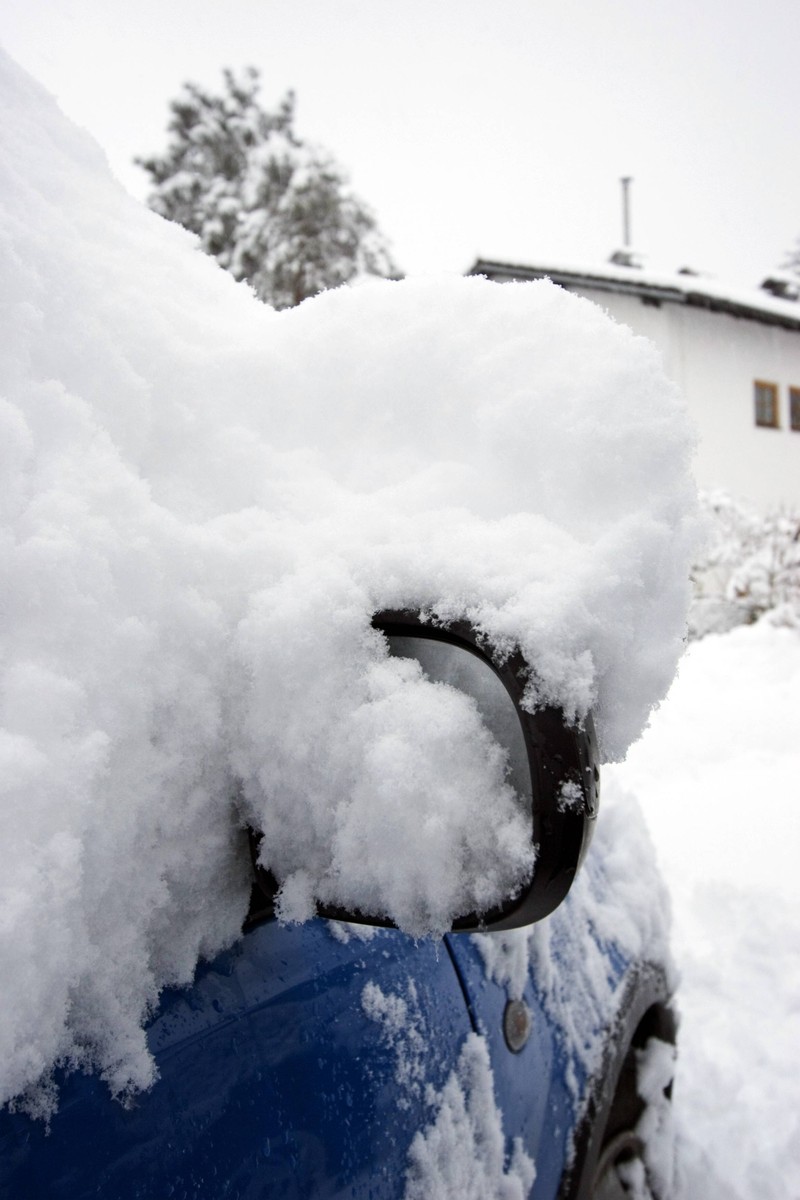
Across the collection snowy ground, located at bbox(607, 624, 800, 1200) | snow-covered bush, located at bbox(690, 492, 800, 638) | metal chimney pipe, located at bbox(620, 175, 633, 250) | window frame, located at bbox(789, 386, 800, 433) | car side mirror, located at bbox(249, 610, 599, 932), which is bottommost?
snowy ground, located at bbox(607, 624, 800, 1200)

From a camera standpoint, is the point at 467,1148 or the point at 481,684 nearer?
the point at 481,684

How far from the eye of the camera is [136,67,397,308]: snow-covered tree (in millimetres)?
17078

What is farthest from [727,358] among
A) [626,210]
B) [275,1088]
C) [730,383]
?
[275,1088]

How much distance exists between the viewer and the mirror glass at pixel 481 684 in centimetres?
90

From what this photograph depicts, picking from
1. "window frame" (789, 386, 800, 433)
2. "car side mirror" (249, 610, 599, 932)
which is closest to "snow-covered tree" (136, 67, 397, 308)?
"window frame" (789, 386, 800, 433)

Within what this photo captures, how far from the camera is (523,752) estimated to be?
35.3 inches

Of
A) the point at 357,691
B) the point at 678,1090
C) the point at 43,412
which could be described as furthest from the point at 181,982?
the point at 678,1090

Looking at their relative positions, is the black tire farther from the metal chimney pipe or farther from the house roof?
the metal chimney pipe

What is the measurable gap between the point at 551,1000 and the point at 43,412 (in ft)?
4.81

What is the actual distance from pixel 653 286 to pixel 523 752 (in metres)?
20.0

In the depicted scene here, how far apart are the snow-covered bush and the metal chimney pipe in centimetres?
2640

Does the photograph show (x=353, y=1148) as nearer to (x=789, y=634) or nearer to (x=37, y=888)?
(x=37, y=888)

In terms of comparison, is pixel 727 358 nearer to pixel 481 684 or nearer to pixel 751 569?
pixel 751 569

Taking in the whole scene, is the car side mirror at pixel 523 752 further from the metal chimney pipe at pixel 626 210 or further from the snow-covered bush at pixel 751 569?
the metal chimney pipe at pixel 626 210
